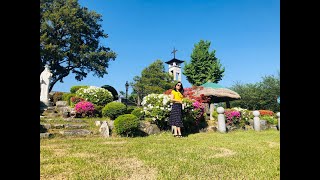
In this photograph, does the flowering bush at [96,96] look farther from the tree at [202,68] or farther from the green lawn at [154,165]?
the tree at [202,68]

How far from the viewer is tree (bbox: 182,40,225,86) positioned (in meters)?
33.4

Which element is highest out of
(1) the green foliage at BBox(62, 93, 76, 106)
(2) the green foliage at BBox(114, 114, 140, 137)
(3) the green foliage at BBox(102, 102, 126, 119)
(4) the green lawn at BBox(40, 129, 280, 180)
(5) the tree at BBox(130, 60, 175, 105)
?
(5) the tree at BBox(130, 60, 175, 105)

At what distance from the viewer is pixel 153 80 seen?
3161 cm

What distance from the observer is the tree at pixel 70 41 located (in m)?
28.9

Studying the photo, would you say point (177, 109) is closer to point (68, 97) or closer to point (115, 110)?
point (115, 110)

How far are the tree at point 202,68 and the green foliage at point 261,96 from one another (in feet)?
15.8

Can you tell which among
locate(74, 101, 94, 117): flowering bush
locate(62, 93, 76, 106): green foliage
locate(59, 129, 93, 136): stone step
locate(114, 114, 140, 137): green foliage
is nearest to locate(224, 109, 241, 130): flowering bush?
locate(114, 114, 140, 137): green foliage

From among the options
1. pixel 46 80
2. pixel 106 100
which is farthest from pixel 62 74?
pixel 106 100

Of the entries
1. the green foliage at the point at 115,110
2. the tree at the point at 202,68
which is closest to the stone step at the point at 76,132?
the green foliage at the point at 115,110

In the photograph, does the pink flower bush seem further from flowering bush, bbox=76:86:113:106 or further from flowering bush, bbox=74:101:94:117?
flowering bush, bbox=74:101:94:117

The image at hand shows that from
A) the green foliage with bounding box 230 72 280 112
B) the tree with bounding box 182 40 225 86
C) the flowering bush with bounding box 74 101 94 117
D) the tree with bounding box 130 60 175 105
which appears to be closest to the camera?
the flowering bush with bounding box 74 101 94 117

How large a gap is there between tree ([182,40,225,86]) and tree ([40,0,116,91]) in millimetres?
9476
